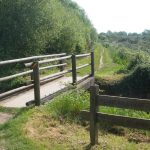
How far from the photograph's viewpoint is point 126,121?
7.61 m

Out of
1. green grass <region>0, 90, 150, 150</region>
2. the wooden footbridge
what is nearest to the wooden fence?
green grass <region>0, 90, 150, 150</region>

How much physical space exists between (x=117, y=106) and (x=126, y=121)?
1.04ft

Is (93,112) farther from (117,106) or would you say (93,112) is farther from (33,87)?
(33,87)

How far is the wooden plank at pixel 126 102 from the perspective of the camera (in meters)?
7.36

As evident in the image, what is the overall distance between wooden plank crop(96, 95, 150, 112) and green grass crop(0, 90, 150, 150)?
89 cm

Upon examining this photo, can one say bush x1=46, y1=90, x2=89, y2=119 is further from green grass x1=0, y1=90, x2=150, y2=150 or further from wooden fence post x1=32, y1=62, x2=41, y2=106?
wooden fence post x1=32, y1=62, x2=41, y2=106

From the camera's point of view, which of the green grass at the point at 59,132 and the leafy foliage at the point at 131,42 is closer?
the green grass at the point at 59,132

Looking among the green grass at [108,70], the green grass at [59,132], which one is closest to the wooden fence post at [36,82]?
the green grass at [59,132]

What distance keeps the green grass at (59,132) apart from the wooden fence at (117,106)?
0.53 metres

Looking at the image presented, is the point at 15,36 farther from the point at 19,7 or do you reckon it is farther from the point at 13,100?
the point at 13,100

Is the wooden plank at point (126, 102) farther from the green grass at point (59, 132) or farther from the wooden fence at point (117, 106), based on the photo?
the green grass at point (59, 132)

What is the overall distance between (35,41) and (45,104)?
42.2 feet

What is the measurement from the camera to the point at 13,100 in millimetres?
11617

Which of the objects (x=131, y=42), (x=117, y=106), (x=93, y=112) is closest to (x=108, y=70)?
(x=93, y=112)
